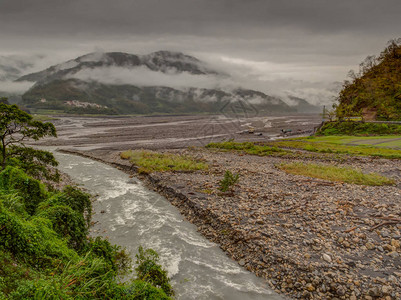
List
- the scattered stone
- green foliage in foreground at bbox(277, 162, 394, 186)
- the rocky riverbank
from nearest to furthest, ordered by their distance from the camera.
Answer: the rocky riverbank, the scattered stone, green foliage in foreground at bbox(277, 162, 394, 186)

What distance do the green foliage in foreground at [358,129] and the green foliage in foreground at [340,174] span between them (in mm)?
40972

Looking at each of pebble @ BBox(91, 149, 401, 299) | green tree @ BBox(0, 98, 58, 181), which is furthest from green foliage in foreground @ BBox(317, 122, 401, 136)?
green tree @ BBox(0, 98, 58, 181)

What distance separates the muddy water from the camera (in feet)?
34.7

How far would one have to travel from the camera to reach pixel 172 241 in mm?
14773

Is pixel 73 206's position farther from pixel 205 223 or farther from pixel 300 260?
pixel 300 260

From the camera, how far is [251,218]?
15.6 metres

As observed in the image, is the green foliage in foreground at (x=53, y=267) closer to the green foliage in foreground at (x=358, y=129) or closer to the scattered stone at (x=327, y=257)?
the scattered stone at (x=327, y=257)

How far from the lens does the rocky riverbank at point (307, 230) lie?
9.93 meters

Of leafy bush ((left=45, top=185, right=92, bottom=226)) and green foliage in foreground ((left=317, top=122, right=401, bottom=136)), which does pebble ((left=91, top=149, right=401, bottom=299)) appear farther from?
green foliage in foreground ((left=317, top=122, right=401, bottom=136))

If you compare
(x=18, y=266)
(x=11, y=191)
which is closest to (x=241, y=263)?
(x=18, y=266)

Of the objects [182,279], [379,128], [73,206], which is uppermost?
[379,128]

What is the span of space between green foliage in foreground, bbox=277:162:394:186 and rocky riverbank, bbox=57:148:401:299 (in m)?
1.64

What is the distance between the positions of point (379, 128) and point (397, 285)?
63061mm

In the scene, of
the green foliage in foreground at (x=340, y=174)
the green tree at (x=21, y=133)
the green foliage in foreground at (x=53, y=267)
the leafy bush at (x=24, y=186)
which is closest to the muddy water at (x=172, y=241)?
the green foliage in foreground at (x=53, y=267)
